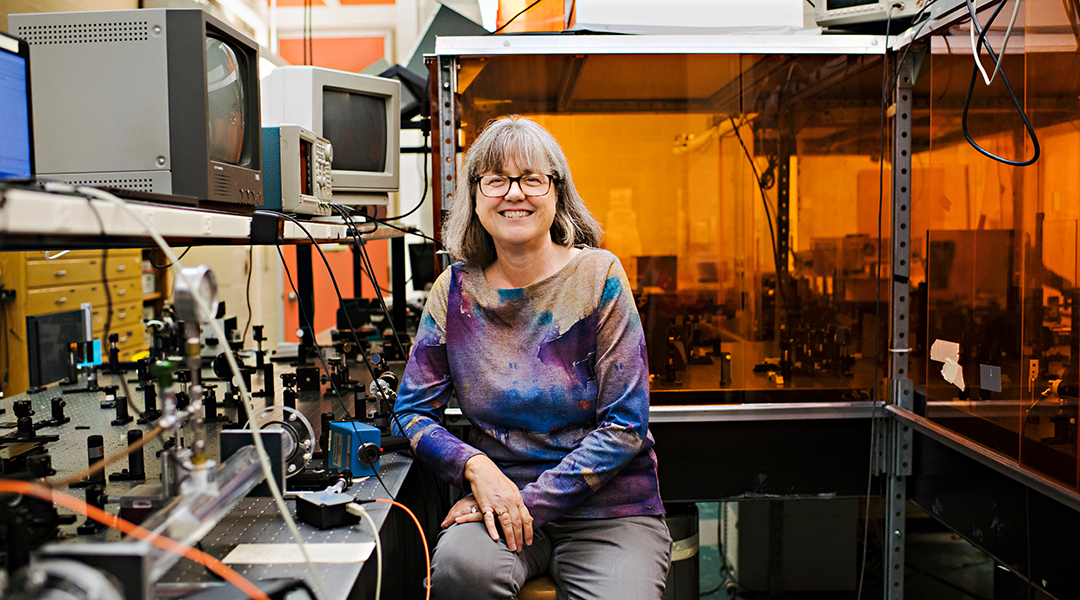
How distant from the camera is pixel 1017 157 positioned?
1.48 meters

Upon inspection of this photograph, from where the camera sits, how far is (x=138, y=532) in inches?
27.5

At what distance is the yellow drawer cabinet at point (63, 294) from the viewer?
10.6 feet

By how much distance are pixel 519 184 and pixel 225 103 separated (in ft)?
1.95

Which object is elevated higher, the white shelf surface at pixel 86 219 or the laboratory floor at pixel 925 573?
the white shelf surface at pixel 86 219

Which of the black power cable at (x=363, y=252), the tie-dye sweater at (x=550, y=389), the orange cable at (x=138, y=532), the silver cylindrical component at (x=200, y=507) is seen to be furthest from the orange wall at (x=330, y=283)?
the silver cylindrical component at (x=200, y=507)

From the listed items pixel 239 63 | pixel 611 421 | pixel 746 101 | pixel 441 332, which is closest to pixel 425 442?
pixel 441 332

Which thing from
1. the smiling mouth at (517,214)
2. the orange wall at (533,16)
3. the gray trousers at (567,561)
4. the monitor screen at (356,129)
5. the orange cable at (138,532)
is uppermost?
the orange wall at (533,16)

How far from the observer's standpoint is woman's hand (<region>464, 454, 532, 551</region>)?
53.4 inches

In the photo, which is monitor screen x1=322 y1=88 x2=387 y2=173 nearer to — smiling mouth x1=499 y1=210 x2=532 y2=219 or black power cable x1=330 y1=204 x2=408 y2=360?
black power cable x1=330 y1=204 x2=408 y2=360

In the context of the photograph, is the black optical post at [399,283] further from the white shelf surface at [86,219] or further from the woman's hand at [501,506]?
the white shelf surface at [86,219]

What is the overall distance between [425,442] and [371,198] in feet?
A: 4.27

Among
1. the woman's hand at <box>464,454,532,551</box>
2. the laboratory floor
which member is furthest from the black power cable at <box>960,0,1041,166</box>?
the laboratory floor

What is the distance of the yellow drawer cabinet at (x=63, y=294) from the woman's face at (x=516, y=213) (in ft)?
7.17

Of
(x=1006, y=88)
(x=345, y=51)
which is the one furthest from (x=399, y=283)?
(x=345, y=51)
